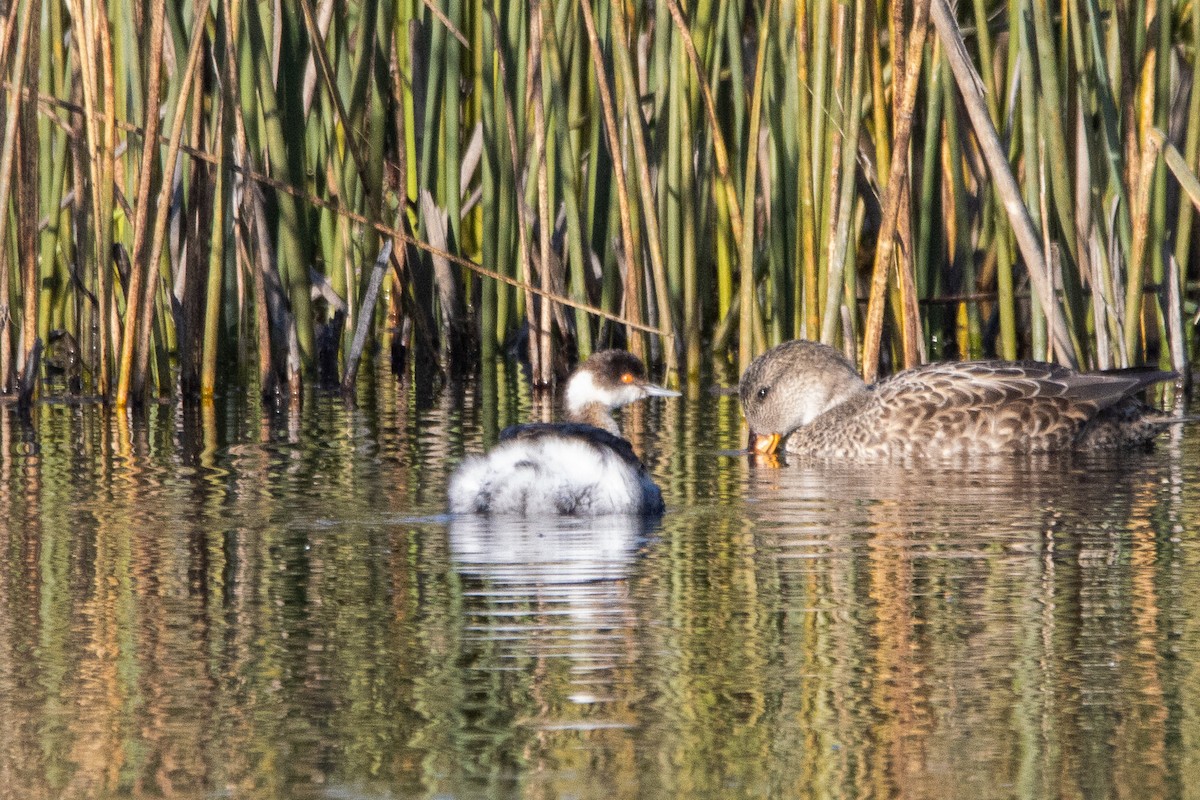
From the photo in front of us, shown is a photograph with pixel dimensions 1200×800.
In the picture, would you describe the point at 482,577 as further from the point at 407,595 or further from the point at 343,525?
the point at 343,525

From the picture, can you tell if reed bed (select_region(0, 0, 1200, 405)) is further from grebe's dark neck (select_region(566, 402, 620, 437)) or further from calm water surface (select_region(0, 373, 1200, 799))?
calm water surface (select_region(0, 373, 1200, 799))

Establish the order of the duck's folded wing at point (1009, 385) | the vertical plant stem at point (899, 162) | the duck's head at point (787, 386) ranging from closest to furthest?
the vertical plant stem at point (899, 162), the duck's folded wing at point (1009, 385), the duck's head at point (787, 386)

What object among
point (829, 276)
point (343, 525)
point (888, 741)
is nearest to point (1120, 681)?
point (888, 741)

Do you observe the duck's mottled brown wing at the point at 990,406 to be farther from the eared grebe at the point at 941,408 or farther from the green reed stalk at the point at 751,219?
the green reed stalk at the point at 751,219

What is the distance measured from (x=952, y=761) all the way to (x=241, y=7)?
5704 millimetres

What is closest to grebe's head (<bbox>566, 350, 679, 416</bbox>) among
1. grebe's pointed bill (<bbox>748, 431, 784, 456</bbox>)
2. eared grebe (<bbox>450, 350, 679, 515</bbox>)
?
grebe's pointed bill (<bbox>748, 431, 784, 456</bbox>)

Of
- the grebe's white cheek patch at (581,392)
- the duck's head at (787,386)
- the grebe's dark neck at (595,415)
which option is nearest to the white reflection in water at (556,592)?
the grebe's dark neck at (595,415)

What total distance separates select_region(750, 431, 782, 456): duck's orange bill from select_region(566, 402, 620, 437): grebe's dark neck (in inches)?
26.3

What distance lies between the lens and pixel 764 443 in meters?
7.86

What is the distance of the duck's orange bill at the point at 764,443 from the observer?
305 inches

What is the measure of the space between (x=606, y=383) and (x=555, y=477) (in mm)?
2136

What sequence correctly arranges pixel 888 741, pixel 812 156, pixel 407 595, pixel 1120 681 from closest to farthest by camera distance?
pixel 888 741 → pixel 1120 681 → pixel 407 595 → pixel 812 156

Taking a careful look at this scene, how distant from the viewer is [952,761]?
10.0ft

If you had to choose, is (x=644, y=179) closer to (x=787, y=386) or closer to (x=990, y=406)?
(x=787, y=386)
